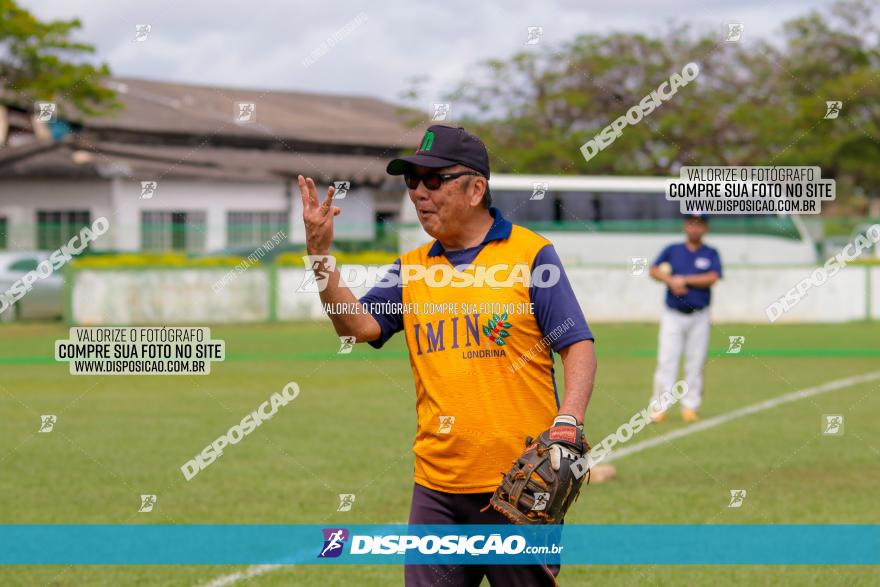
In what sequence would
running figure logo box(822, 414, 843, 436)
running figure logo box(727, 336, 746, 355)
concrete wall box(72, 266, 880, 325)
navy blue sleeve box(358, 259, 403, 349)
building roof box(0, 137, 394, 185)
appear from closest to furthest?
navy blue sleeve box(358, 259, 403, 349), running figure logo box(822, 414, 843, 436), running figure logo box(727, 336, 746, 355), concrete wall box(72, 266, 880, 325), building roof box(0, 137, 394, 185)

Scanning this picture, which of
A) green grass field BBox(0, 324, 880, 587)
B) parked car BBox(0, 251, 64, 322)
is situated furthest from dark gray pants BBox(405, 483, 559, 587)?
parked car BBox(0, 251, 64, 322)

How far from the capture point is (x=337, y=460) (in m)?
10.4

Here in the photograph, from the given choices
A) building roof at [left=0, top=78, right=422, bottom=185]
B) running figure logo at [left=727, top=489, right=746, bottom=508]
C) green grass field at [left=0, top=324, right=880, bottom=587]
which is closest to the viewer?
green grass field at [left=0, top=324, right=880, bottom=587]

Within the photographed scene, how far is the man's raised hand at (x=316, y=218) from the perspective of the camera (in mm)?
4074

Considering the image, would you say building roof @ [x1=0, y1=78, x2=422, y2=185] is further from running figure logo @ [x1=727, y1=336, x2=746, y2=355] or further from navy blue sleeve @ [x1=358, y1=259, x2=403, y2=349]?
navy blue sleeve @ [x1=358, y1=259, x2=403, y2=349]

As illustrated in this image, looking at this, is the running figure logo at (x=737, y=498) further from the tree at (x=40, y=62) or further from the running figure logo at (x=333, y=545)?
the tree at (x=40, y=62)

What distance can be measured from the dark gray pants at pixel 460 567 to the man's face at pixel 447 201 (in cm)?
92

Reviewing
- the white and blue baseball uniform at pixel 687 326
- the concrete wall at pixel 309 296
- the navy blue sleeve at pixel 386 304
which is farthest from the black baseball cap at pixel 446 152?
the concrete wall at pixel 309 296

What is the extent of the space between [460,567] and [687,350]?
30.2ft

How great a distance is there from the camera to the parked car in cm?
2706

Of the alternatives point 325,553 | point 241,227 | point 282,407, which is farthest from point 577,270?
point 325,553

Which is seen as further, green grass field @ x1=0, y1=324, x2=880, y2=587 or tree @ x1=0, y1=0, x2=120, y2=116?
tree @ x1=0, y1=0, x2=120, y2=116

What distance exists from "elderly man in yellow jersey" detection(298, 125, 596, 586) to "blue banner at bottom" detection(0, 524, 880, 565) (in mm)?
2361

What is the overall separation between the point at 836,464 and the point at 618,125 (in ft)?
14.8
